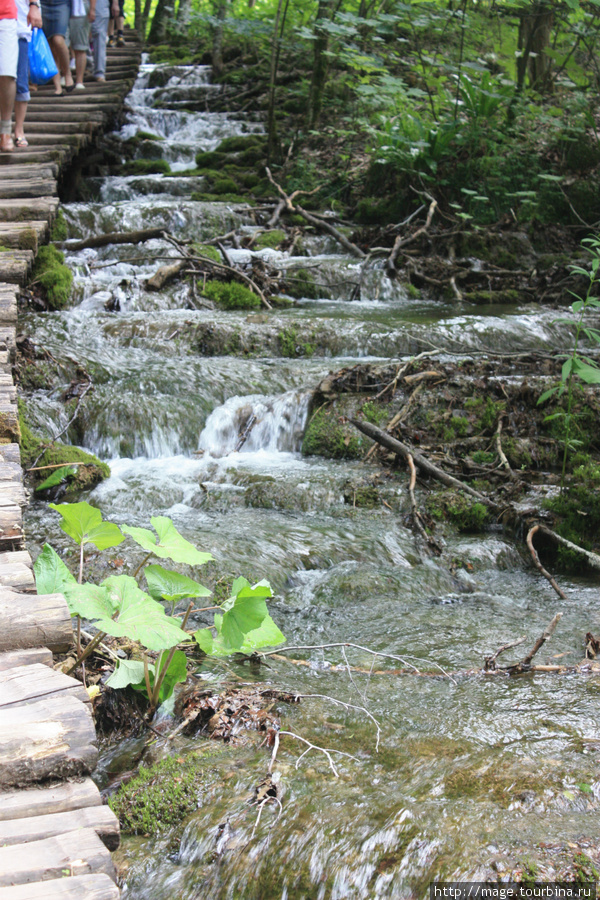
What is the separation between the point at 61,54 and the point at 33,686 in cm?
1392

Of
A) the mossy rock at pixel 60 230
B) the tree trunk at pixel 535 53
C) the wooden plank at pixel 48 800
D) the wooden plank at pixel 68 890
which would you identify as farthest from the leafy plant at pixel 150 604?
the tree trunk at pixel 535 53

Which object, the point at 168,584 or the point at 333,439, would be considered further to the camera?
the point at 333,439

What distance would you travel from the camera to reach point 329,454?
6.04 m

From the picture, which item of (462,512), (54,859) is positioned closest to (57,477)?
(462,512)

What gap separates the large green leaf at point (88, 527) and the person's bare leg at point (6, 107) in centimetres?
714

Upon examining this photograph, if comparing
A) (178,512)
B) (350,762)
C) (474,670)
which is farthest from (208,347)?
(350,762)

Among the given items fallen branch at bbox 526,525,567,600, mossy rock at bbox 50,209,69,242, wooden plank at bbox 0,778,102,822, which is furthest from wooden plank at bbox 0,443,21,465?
mossy rock at bbox 50,209,69,242

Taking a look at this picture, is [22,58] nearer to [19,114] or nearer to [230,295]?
[19,114]

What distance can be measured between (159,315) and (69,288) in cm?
109

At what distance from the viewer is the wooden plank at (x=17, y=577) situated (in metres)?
2.16

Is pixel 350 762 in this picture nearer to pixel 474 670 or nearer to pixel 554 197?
pixel 474 670

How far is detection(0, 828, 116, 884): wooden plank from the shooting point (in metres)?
1.24

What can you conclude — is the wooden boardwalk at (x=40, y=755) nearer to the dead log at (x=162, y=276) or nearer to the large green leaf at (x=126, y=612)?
the large green leaf at (x=126, y=612)

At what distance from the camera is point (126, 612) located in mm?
2301
